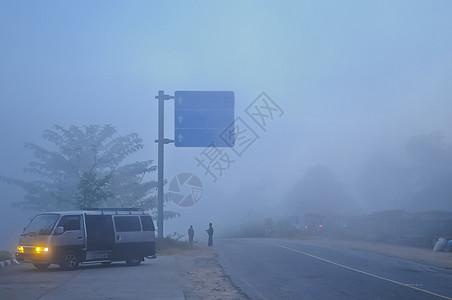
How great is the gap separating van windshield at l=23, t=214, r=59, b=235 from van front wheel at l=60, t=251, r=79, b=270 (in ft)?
3.56

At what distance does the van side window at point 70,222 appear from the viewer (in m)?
18.5

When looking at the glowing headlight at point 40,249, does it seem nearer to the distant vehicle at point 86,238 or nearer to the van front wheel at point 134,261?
the distant vehicle at point 86,238

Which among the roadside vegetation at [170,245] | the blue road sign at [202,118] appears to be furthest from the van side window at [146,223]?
the roadside vegetation at [170,245]

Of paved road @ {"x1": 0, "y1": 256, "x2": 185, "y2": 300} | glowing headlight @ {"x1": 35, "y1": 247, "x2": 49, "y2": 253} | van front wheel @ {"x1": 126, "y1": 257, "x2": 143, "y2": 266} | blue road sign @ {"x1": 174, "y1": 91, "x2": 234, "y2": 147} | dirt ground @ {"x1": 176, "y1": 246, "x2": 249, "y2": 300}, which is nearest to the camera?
paved road @ {"x1": 0, "y1": 256, "x2": 185, "y2": 300}

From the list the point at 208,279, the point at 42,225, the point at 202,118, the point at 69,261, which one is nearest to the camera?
the point at 208,279

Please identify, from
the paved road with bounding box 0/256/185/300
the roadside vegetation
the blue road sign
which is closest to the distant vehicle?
the paved road with bounding box 0/256/185/300

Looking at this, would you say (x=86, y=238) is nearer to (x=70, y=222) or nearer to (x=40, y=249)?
(x=70, y=222)

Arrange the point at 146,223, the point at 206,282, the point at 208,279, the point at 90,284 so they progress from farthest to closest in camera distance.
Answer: the point at 146,223, the point at 208,279, the point at 206,282, the point at 90,284

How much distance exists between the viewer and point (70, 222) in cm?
1870

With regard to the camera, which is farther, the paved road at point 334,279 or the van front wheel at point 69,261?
the van front wheel at point 69,261

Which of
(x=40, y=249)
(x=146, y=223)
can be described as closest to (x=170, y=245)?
(x=146, y=223)

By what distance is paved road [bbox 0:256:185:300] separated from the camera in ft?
39.0

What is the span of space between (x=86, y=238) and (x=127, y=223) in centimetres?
206

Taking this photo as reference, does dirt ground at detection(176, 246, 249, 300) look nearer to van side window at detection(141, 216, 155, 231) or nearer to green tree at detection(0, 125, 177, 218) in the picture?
van side window at detection(141, 216, 155, 231)
